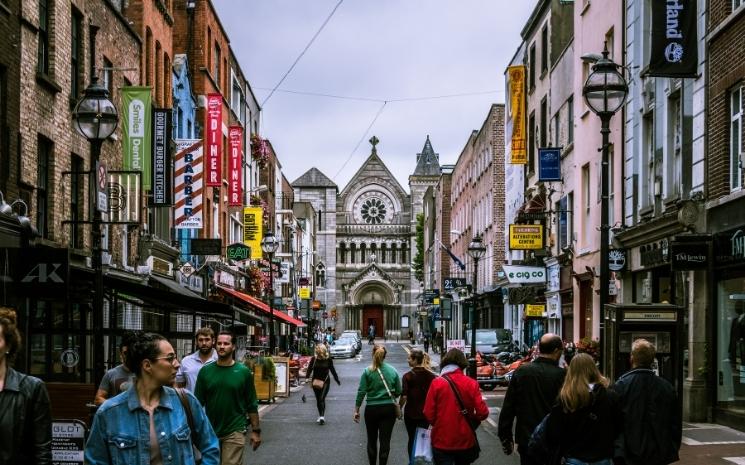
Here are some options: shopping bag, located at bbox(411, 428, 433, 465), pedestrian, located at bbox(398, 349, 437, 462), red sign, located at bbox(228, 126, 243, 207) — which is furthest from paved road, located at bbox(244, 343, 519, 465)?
red sign, located at bbox(228, 126, 243, 207)

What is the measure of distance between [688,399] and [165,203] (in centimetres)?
1366

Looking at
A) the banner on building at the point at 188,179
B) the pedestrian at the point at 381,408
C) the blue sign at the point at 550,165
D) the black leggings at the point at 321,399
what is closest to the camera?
the pedestrian at the point at 381,408

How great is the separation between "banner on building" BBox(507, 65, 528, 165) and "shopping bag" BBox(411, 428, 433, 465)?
30.2 meters

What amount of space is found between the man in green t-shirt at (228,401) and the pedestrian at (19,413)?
15.3ft

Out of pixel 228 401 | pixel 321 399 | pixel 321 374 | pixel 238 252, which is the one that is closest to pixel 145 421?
pixel 228 401

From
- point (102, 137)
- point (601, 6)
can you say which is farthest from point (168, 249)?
point (102, 137)

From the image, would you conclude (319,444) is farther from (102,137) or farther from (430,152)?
(430,152)

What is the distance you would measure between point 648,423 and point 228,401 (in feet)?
12.5

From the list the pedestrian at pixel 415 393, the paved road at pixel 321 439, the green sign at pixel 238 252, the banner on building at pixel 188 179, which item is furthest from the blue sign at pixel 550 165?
the pedestrian at pixel 415 393

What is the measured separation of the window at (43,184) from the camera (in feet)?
68.1

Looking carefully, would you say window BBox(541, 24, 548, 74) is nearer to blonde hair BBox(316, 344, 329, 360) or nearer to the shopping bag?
blonde hair BBox(316, 344, 329, 360)

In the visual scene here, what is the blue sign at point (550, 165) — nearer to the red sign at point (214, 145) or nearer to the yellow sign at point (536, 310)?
the yellow sign at point (536, 310)

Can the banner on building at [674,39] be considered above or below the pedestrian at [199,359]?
above

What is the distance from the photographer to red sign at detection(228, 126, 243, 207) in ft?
143
